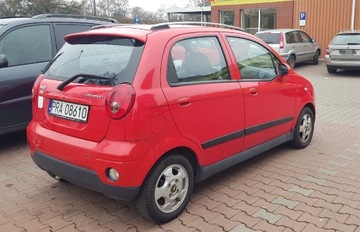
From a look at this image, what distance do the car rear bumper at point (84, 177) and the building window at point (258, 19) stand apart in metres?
20.2

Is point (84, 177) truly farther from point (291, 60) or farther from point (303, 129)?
point (291, 60)

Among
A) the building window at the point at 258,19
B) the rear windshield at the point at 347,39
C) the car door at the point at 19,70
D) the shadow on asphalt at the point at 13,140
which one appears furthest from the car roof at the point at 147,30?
the building window at the point at 258,19

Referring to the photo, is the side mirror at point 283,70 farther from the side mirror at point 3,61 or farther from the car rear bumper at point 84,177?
the side mirror at point 3,61

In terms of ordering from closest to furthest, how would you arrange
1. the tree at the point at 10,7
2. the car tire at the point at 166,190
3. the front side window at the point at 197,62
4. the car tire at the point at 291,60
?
the car tire at the point at 166,190, the front side window at the point at 197,62, the car tire at the point at 291,60, the tree at the point at 10,7

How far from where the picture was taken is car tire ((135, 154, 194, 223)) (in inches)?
121

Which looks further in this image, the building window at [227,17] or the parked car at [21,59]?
the building window at [227,17]

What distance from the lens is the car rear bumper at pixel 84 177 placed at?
9.69ft

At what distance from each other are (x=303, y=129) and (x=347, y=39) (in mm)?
9237

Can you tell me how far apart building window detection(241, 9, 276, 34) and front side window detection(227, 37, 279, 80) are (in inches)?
716

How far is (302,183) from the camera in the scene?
4.05m

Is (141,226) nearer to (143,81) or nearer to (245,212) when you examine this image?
(245,212)

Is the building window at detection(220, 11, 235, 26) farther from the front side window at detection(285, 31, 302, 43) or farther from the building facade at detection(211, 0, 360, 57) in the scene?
the front side window at detection(285, 31, 302, 43)

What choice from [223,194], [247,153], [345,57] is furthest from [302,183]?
[345,57]

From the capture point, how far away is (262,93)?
13.7ft
